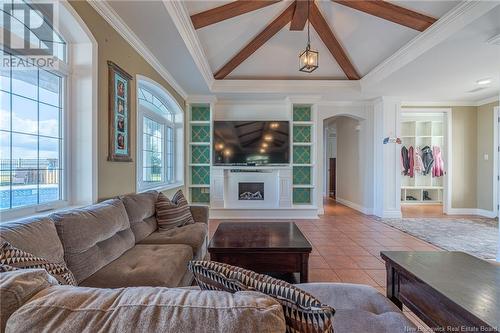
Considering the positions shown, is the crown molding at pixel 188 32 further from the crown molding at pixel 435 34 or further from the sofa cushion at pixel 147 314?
the crown molding at pixel 435 34

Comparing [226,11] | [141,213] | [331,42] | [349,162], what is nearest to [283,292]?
[141,213]

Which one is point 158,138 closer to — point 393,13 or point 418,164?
point 393,13

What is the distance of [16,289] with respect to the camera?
0.63 m

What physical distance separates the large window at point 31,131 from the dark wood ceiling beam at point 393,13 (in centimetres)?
328

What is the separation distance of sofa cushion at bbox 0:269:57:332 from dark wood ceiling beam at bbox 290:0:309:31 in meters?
3.52

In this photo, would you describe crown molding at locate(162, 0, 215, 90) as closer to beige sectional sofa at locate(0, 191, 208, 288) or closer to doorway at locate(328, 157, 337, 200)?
beige sectional sofa at locate(0, 191, 208, 288)

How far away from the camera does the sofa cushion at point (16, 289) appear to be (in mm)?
601

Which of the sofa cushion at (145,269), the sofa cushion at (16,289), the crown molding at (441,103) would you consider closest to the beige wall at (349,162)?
the crown molding at (441,103)

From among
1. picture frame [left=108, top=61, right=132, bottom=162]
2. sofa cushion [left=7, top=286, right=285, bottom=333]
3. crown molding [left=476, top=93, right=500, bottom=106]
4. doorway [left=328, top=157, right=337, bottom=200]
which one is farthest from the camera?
doorway [left=328, top=157, right=337, bottom=200]

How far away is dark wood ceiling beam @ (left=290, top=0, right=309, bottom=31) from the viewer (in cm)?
313

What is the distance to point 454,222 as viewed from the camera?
4.98 m

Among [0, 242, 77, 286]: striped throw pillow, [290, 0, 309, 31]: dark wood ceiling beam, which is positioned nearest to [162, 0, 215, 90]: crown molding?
[290, 0, 309, 31]: dark wood ceiling beam

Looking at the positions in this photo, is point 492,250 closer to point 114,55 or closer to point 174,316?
point 174,316

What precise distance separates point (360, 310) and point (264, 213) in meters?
4.26
